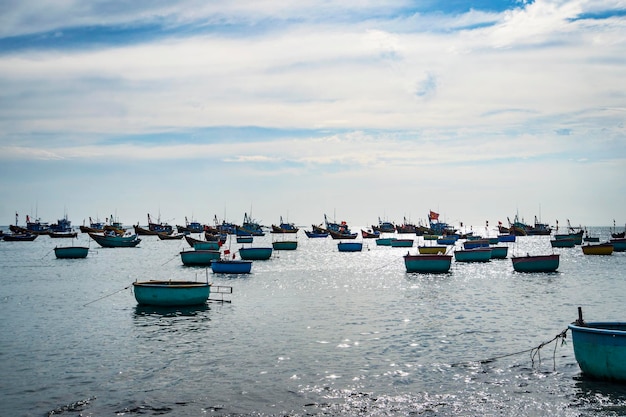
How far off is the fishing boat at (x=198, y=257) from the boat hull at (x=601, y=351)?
52.6 meters

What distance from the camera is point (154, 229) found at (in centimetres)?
17025

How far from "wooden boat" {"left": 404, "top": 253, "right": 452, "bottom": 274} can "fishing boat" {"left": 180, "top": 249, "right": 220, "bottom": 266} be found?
2393 centimetres

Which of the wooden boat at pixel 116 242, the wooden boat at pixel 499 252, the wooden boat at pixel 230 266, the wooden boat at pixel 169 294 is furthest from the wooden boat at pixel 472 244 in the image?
the wooden boat at pixel 116 242

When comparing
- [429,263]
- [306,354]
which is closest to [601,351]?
[306,354]

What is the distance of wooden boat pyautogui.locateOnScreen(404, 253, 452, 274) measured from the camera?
54.4 metres

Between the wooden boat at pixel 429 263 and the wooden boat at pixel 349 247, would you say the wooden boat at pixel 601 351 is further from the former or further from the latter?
the wooden boat at pixel 349 247

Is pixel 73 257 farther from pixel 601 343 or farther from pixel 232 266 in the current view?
pixel 601 343

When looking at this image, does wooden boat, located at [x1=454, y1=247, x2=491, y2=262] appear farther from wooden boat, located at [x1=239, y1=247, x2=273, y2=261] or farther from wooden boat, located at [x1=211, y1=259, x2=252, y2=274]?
wooden boat, located at [x1=211, y1=259, x2=252, y2=274]

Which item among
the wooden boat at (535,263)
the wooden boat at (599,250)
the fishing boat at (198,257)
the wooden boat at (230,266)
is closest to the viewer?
the wooden boat at (230,266)

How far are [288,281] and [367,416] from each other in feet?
117

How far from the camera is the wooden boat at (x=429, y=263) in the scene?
5438 centimetres

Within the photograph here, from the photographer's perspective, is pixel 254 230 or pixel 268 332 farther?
pixel 254 230

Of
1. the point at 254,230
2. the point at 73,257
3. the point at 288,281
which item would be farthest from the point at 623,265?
the point at 254,230

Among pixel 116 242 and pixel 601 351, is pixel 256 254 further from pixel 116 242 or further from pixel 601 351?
pixel 601 351
